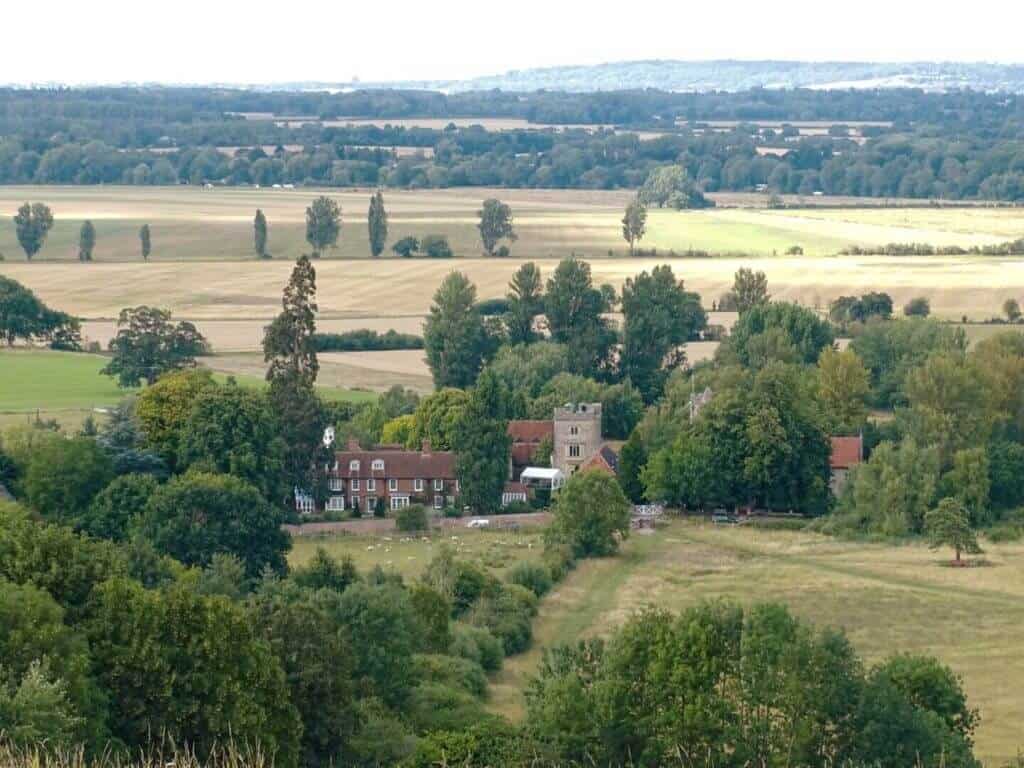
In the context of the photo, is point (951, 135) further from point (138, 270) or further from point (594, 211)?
point (138, 270)

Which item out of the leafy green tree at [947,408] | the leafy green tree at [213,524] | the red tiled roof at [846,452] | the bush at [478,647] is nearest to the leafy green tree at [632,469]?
the red tiled roof at [846,452]

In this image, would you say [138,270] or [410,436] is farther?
[138,270]

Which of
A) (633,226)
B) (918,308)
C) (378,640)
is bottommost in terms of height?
(633,226)

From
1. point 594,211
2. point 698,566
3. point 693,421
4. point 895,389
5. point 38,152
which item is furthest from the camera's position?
point 38,152

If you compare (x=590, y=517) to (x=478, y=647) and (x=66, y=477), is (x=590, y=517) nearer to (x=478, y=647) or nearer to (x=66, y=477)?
(x=66, y=477)

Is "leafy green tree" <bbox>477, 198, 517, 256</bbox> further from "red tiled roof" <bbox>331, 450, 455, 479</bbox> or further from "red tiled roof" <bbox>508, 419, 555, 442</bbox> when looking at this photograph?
"red tiled roof" <bbox>331, 450, 455, 479</bbox>

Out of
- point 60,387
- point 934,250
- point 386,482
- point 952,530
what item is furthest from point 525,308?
point 934,250

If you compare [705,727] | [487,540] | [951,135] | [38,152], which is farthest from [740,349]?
[951,135]
